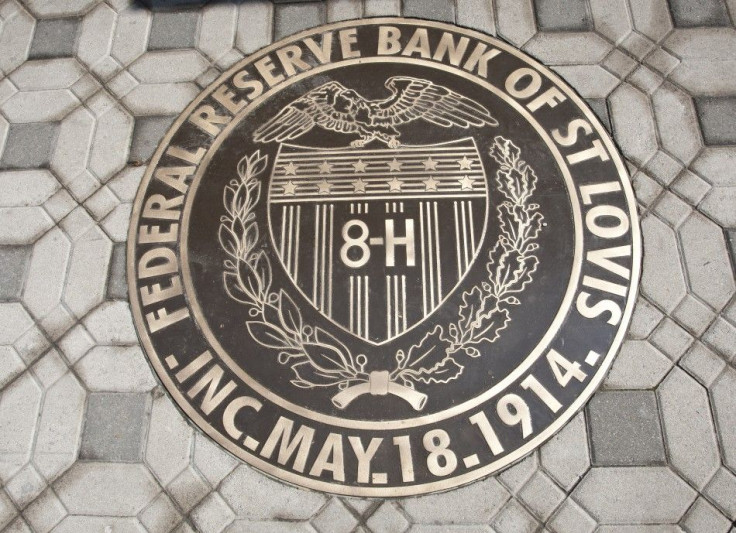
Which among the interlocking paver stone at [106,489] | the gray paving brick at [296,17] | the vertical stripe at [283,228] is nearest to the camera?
the interlocking paver stone at [106,489]

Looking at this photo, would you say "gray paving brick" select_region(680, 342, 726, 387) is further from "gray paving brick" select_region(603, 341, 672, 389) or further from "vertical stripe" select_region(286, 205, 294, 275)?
"vertical stripe" select_region(286, 205, 294, 275)

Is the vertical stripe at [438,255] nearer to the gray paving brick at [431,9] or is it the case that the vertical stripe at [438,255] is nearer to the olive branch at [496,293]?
the olive branch at [496,293]


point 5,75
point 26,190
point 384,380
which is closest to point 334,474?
point 384,380

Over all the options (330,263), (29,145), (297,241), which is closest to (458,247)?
(330,263)

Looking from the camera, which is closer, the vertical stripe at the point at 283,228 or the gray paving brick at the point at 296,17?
the vertical stripe at the point at 283,228

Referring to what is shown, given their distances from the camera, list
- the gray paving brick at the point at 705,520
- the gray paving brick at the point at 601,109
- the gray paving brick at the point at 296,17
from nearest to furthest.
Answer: the gray paving brick at the point at 705,520
the gray paving brick at the point at 601,109
the gray paving brick at the point at 296,17

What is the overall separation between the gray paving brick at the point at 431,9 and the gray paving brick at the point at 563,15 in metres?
0.31

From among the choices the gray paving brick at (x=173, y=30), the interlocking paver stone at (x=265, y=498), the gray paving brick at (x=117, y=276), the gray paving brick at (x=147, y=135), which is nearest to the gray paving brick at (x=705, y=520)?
the interlocking paver stone at (x=265, y=498)

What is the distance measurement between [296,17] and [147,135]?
2.28ft

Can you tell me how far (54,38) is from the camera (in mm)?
2467

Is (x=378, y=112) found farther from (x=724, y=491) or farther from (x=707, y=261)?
(x=724, y=491)

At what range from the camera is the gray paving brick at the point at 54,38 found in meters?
2.44

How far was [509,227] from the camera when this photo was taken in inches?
77.7

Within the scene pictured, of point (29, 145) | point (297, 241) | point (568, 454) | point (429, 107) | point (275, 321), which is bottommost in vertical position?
point (568, 454)
